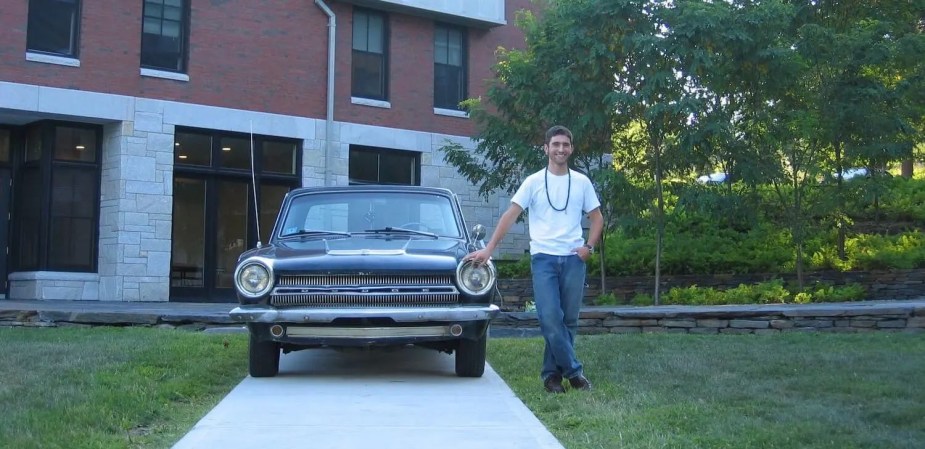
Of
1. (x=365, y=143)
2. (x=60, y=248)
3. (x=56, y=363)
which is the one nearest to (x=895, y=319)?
(x=56, y=363)

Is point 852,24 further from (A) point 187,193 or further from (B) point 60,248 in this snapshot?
(B) point 60,248

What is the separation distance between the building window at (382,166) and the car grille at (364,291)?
11237 millimetres

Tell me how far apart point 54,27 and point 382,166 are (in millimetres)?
6012

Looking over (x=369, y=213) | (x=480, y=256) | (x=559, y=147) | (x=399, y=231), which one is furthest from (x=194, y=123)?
(x=559, y=147)

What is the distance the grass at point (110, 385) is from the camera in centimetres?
547

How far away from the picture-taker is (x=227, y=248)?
17.5 meters

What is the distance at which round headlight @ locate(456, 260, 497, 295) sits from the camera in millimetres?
7434

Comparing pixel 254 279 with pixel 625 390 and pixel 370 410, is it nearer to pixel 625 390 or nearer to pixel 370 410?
pixel 370 410

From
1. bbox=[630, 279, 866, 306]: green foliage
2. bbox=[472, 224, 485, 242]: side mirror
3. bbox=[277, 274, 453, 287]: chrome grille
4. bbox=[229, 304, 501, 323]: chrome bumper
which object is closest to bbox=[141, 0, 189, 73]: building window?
bbox=[630, 279, 866, 306]: green foliage

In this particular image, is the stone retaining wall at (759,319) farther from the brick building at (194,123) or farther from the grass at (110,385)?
the brick building at (194,123)

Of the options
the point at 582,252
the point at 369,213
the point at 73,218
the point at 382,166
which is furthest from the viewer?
the point at 382,166

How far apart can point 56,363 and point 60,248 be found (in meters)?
8.47

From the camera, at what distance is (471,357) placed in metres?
7.80

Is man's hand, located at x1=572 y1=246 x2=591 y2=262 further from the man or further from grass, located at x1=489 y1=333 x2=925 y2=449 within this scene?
grass, located at x1=489 y1=333 x2=925 y2=449
